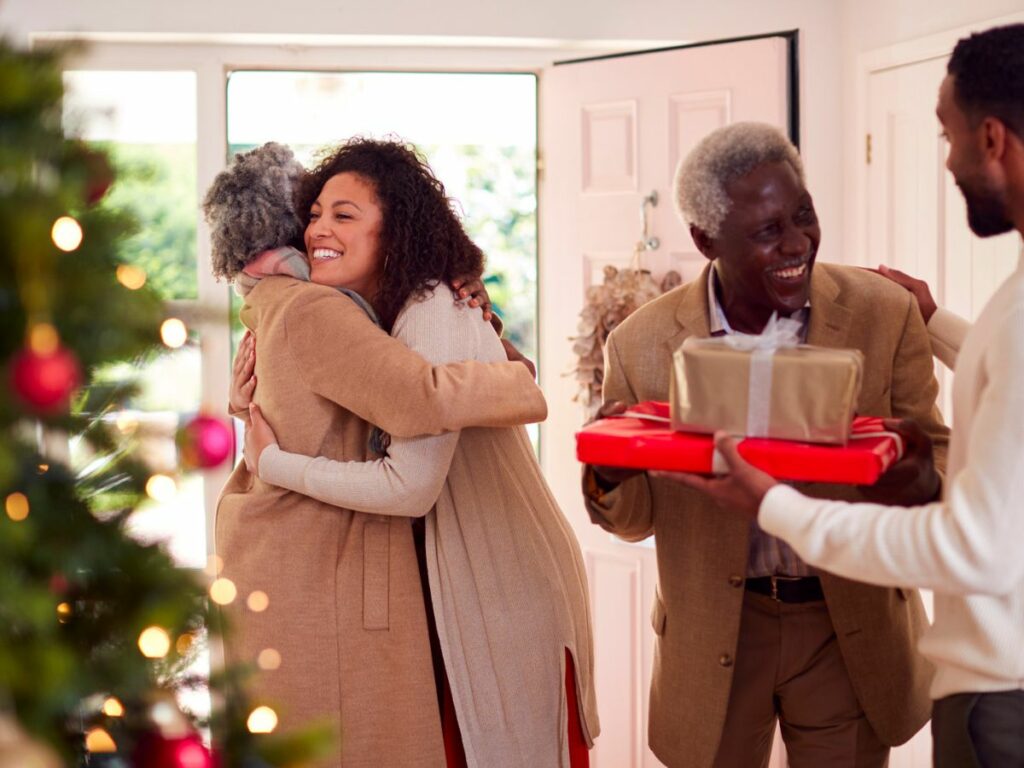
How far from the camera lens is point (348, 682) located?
197cm

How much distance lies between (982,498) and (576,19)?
99.4 inches

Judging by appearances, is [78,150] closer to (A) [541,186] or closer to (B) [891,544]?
(B) [891,544]

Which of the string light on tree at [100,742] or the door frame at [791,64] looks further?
the door frame at [791,64]

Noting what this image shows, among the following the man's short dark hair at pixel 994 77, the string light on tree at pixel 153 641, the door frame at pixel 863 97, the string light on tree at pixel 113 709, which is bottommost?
the string light on tree at pixel 113 709

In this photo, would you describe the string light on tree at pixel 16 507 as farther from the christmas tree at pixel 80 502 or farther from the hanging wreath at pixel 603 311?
the hanging wreath at pixel 603 311

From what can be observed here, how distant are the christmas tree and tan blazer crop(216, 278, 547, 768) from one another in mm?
729

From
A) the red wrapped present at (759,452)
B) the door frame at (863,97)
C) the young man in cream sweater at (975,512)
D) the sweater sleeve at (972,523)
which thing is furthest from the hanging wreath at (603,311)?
the sweater sleeve at (972,523)

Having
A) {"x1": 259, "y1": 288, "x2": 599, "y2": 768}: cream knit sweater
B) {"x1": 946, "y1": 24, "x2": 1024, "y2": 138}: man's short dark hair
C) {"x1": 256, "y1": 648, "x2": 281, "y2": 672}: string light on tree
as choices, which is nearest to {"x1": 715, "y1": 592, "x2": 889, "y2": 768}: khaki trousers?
{"x1": 259, "y1": 288, "x2": 599, "y2": 768}: cream knit sweater

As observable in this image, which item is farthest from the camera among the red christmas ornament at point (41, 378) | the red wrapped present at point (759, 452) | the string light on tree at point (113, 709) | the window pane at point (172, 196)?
the window pane at point (172, 196)

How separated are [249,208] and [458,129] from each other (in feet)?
5.55

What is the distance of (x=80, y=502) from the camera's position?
3.65 feet

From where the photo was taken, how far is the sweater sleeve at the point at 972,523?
4.10ft

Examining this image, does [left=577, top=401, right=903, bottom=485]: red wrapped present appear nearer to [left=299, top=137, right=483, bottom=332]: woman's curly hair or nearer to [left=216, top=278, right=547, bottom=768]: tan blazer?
[left=216, top=278, right=547, bottom=768]: tan blazer

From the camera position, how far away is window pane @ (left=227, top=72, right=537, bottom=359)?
3533 mm
